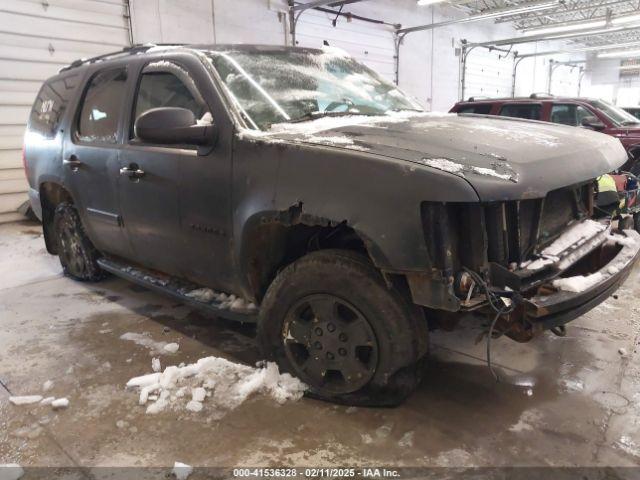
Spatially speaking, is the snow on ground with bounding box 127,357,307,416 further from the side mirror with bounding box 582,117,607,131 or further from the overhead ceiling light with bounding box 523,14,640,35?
the overhead ceiling light with bounding box 523,14,640,35

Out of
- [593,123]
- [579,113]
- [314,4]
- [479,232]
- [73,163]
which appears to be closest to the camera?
[479,232]

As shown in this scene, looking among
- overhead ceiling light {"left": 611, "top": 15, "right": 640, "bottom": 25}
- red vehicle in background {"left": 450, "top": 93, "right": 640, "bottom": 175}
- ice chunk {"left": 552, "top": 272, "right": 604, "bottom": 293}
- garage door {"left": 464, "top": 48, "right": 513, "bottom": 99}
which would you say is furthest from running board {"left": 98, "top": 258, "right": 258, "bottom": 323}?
garage door {"left": 464, "top": 48, "right": 513, "bottom": 99}

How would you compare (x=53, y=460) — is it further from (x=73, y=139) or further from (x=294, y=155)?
(x=73, y=139)

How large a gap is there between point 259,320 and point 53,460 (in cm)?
113

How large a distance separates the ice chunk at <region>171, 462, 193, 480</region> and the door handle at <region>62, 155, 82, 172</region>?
8.62 feet

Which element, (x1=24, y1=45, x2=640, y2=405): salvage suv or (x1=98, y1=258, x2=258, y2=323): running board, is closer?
(x1=24, y1=45, x2=640, y2=405): salvage suv

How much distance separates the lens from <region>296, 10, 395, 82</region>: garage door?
11.1 m

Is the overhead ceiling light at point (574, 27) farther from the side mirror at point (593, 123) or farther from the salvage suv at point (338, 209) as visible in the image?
the salvage suv at point (338, 209)

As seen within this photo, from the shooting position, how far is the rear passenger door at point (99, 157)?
3.53 meters

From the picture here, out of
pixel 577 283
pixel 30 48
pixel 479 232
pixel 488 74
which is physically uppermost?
pixel 488 74

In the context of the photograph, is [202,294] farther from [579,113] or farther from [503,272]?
[579,113]

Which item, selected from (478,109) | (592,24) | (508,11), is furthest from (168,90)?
(592,24)

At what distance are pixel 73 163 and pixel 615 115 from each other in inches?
332

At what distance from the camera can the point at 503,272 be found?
6.68ft
